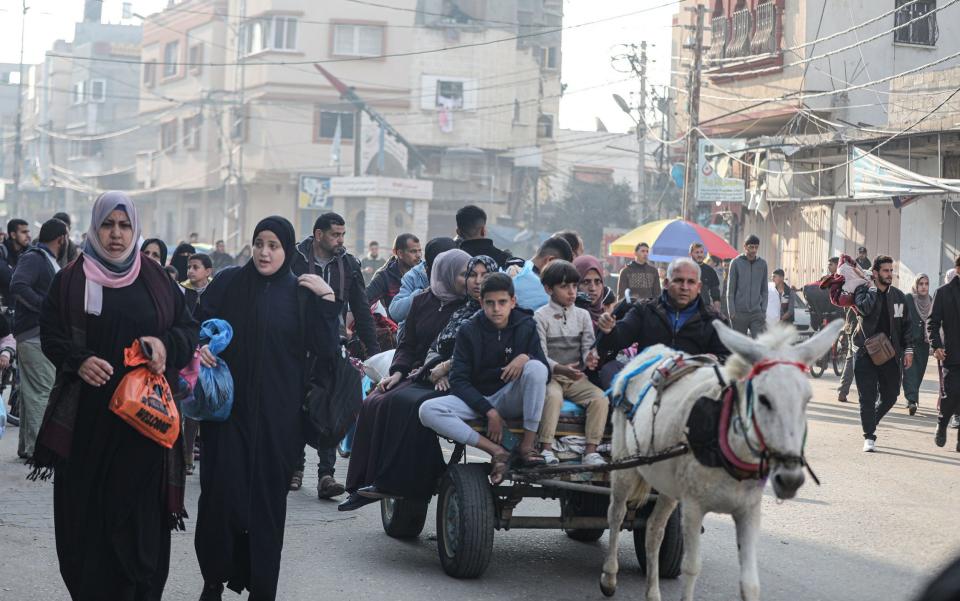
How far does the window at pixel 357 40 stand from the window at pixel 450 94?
321 cm

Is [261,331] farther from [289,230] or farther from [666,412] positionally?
[666,412]

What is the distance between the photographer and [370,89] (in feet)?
189

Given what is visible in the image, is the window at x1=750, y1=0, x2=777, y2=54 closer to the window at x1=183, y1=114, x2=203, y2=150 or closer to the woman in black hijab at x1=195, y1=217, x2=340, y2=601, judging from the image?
the woman in black hijab at x1=195, y1=217, x2=340, y2=601

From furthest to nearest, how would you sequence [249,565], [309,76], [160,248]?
[309,76], [160,248], [249,565]

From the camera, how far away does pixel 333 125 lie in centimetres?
5753

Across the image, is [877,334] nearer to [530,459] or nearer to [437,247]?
[437,247]

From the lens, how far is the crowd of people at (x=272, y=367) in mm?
5270

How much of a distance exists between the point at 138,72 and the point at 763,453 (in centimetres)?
7912

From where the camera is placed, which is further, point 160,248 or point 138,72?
point 138,72

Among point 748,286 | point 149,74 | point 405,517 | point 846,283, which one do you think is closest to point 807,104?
point 748,286

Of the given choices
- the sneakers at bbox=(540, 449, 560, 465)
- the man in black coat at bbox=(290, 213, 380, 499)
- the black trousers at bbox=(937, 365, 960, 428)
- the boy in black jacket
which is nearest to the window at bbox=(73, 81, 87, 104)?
the black trousers at bbox=(937, 365, 960, 428)

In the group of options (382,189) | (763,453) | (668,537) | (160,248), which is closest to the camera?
(763,453)

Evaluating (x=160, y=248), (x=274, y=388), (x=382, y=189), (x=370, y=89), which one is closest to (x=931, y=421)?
(x=160, y=248)

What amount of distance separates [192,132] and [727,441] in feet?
199
